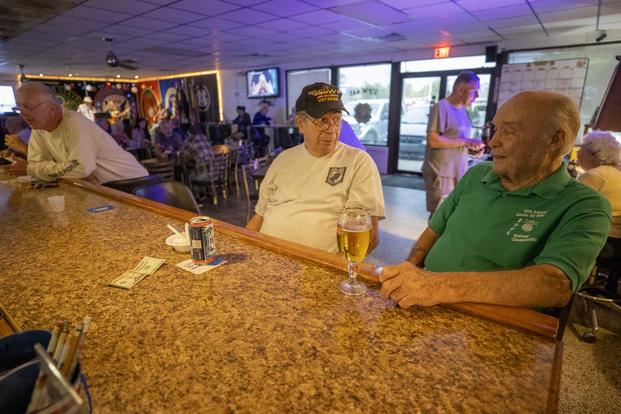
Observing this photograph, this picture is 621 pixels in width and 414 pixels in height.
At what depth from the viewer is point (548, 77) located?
582 centimetres

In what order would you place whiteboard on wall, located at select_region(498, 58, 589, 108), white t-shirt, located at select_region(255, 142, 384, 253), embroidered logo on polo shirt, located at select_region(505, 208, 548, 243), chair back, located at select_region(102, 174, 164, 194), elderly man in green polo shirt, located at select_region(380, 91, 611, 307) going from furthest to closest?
1. whiteboard on wall, located at select_region(498, 58, 589, 108)
2. chair back, located at select_region(102, 174, 164, 194)
3. white t-shirt, located at select_region(255, 142, 384, 253)
4. embroidered logo on polo shirt, located at select_region(505, 208, 548, 243)
5. elderly man in green polo shirt, located at select_region(380, 91, 611, 307)

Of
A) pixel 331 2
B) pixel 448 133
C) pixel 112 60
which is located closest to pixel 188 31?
pixel 112 60

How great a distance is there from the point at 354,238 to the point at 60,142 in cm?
261

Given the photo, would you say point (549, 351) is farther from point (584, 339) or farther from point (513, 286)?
point (584, 339)

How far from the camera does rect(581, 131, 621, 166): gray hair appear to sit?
236 cm

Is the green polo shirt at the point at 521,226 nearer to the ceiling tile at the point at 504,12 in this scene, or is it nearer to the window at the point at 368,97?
the ceiling tile at the point at 504,12

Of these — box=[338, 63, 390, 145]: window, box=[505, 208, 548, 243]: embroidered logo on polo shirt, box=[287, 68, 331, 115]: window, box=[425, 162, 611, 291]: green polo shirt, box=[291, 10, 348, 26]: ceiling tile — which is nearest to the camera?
box=[425, 162, 611, 291]: green polo shirt

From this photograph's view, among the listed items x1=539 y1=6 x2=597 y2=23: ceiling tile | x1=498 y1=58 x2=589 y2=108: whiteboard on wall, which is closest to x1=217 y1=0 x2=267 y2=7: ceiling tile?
x1=539 y1=6 x2=597 y2=23: ceiling tile

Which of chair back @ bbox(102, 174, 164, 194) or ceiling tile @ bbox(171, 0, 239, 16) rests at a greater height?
ceiling tile @ bbox(171, 0, 239, 16)

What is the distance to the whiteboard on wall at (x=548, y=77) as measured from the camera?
5.57m

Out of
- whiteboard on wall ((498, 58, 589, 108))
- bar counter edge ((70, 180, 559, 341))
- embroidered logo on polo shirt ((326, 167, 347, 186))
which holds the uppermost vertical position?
whiteboard on wall ((498, 58, 589, 108))

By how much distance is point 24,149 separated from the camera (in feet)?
9.80

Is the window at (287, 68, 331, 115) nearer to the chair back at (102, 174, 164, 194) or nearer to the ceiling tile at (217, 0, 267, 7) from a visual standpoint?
the ceiling tile at (217, 0, 267, 7)

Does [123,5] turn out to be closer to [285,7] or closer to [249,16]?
[249,16]
